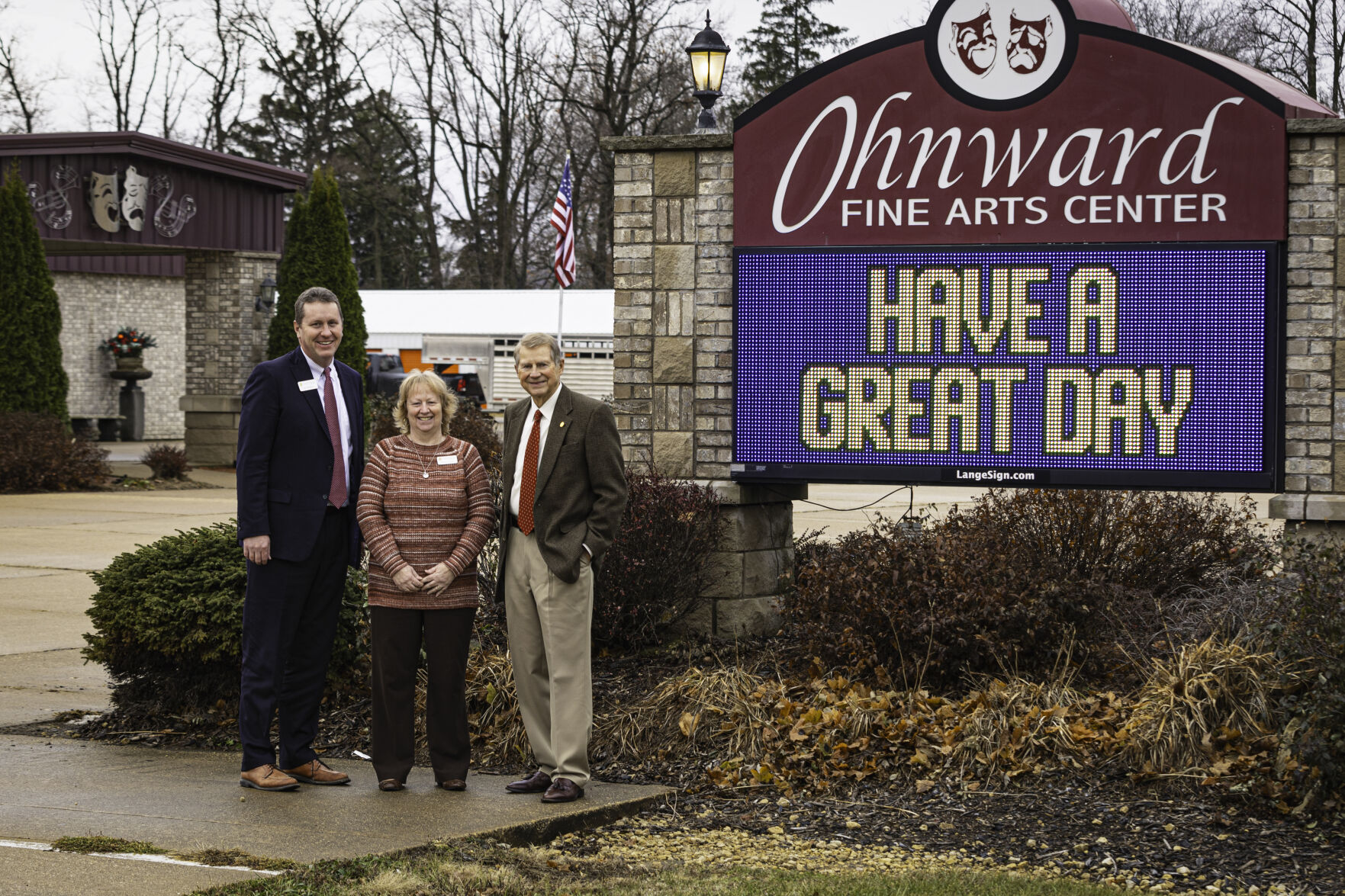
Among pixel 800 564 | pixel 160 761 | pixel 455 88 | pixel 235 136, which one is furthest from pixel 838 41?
pixel 160 761

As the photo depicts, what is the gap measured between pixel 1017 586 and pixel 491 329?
28.5 meters

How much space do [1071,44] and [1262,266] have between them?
61.2 inches

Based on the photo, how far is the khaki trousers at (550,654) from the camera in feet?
20.2

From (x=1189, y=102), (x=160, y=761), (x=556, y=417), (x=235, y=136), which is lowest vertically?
(x=160, y=761)

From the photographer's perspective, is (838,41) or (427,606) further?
(838,41)

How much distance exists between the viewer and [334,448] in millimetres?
6359

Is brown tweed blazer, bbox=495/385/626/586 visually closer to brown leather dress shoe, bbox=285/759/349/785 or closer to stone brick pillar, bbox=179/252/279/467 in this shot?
brown leather dress shoe, bbox=285/759/349/785

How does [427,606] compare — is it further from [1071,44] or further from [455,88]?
[455,88]

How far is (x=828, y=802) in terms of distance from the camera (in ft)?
20.2

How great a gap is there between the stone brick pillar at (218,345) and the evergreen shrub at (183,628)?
62.7ft

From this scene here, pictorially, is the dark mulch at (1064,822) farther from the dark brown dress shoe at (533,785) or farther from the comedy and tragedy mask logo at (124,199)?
the comedy and tragedy mask logo at (124,199)

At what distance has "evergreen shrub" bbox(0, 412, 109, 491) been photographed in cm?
2059

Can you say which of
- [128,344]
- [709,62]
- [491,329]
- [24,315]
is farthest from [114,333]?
[709,62]

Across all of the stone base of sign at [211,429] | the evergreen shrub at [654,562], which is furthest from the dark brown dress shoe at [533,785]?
the stone base of sign at [211,429]
